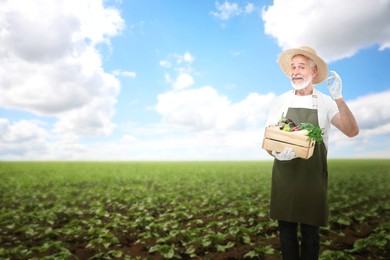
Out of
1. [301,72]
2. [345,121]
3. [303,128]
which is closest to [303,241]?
[303,128]

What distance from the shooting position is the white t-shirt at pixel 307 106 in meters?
3.45

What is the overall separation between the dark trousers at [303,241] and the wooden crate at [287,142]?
0.84 meters

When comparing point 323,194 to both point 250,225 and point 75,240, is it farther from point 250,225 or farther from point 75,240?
point 75,240

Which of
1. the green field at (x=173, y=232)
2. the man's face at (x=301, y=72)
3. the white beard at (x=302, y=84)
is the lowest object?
the green field at (x=173, y=232)

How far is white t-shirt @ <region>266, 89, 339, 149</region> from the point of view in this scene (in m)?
3.45

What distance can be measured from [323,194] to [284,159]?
1.86ft

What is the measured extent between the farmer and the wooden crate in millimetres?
63

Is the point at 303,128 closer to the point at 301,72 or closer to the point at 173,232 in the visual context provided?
the point at 301,72

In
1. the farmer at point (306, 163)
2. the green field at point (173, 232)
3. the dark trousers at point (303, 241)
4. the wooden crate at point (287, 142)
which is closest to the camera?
the wooden crate at point (287, 142)

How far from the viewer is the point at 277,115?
370 centimetres

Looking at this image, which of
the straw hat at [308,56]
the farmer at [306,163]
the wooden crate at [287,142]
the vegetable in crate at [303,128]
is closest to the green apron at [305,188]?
the farmer at [306,163]

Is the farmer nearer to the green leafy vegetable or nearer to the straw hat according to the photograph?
the straw hat

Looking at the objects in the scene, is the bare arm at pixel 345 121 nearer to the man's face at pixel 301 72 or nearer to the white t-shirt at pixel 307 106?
the white t-shirt at pixel 307 106

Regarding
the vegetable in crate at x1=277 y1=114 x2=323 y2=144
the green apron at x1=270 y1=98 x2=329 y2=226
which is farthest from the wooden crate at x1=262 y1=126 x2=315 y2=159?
the green apron at x1=270 y1=98 x2=329 y2=226
